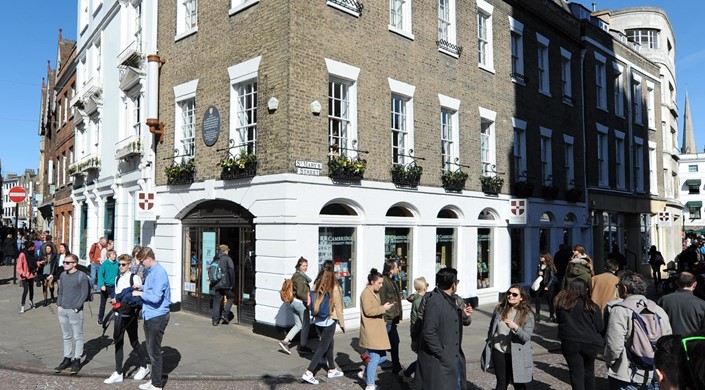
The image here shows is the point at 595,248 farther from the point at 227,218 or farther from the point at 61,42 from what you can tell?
the point at 61,42

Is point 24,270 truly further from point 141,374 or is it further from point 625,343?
point 625,343

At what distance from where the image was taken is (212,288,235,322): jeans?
12898 mm

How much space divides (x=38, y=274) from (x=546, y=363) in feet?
46.1

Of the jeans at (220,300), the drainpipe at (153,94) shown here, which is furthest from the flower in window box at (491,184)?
the drainpipe at (153,94)

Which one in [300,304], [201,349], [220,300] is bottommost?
[201,349]

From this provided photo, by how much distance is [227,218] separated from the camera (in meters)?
13.4

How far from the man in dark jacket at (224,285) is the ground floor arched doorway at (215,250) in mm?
263

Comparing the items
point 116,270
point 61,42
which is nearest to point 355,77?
point 116,270

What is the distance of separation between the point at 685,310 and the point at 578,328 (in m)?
1.23

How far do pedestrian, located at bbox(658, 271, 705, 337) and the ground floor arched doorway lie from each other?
8629 mm

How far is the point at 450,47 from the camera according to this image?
52.5 ft

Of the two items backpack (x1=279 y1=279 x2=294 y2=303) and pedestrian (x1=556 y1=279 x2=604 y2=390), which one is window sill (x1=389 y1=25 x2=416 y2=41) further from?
pedestrian (x1=556 y1=279 x2=604 y2=390)

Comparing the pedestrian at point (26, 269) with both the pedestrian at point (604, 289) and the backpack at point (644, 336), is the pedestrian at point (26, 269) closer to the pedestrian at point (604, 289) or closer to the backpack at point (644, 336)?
the pedestrian at point (604, 289)

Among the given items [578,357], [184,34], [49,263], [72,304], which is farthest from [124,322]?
[184,34]
